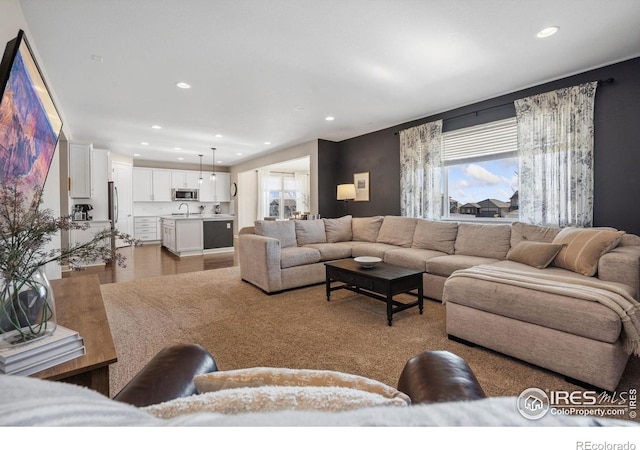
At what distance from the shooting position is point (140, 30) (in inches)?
89.2

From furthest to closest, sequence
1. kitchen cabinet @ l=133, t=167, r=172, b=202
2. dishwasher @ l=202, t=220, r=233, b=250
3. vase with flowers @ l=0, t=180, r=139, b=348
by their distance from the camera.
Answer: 1. kitchen cabinet @ l=133, t=167, r=172, b=202
2. dishwasher @ l=202, t=220, r=233, b=250
3. vase with flowers @ l=0, t=180, r=139, b=348

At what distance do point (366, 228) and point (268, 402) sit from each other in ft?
14.4

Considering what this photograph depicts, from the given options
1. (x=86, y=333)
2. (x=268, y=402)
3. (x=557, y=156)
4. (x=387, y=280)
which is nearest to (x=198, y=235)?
(x=387, y=280)

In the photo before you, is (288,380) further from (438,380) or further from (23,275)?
(23,275)

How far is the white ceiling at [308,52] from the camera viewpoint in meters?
2.04

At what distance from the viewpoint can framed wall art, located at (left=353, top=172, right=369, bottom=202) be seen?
18.5 feet

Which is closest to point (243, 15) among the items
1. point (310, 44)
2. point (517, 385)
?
point (310, 44)

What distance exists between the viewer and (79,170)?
550 cm

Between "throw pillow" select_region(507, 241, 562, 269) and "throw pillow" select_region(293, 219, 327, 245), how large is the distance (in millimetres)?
2568

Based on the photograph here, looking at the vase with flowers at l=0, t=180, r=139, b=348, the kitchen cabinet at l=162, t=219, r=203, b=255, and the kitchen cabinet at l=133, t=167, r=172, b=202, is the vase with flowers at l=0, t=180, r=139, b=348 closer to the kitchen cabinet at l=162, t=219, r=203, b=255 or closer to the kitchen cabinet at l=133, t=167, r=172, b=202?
the kitchen cabinet at l=162, t=219, r=203, b=255

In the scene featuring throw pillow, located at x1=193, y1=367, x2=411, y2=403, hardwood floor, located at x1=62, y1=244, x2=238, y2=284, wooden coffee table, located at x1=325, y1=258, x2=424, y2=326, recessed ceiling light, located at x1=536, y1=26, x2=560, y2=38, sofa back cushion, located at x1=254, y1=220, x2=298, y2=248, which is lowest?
hardwood floor, located at x1=62, y1=244, x2=238, y2=284

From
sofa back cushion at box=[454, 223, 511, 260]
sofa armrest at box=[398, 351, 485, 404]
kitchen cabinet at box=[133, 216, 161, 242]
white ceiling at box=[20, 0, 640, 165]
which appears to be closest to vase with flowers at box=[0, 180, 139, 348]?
sofa armrest at box=[398, 351, 485, 404]

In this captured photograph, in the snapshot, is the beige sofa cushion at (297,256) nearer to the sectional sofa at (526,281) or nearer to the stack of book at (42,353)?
the sectional sofa at (526,281)
